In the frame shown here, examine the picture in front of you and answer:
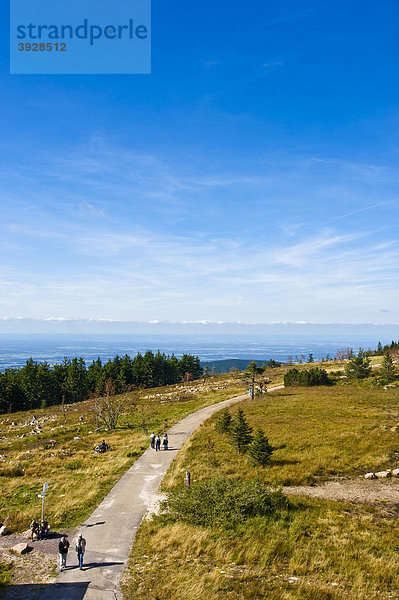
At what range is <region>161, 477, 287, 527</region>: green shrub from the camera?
15.9m

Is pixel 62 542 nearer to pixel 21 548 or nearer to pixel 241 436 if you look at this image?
pixel 21 548

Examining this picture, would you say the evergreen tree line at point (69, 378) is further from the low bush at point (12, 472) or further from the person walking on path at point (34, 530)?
the person walking on path at point (34, 530)

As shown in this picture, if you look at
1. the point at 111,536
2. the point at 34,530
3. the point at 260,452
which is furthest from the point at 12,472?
the point at 260,452

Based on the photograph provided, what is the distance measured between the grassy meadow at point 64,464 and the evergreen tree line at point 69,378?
97.9ft

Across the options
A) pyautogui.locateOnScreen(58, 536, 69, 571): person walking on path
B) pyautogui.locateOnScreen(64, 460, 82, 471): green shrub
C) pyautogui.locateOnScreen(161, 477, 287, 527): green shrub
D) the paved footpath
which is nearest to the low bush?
pyautogui.locateOnScreen(64, 460, 82, 471): green shrub

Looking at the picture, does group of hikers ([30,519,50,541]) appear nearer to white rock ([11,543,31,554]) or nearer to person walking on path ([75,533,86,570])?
white rock ([11,543,31,554])

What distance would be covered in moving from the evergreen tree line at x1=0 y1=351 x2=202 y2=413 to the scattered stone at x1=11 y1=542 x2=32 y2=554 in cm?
6335

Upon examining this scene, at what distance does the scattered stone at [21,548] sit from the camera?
1409 centimetres

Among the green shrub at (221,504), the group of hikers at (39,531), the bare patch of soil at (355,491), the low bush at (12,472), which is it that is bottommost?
the low bush at (12,472)

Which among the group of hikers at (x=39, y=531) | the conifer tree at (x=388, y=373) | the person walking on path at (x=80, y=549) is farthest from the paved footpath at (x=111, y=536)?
the conifer tree at (x=388, y=373)

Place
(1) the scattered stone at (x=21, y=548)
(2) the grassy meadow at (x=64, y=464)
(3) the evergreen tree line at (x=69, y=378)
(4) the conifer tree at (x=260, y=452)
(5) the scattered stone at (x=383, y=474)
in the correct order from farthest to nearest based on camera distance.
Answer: (3) the evergreen tree line at (x=69, y=378)
(4) the conifer tree at (x=260, y=452)
(5) the scattered stone at (x=383, y=474)
(2) the grassy meadow at (x=64, y=464)
(1) the scattered stone at (x=21, y=548)

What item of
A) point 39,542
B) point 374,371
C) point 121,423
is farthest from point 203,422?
point 374,371

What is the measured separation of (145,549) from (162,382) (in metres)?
98.4

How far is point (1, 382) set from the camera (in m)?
83.6
